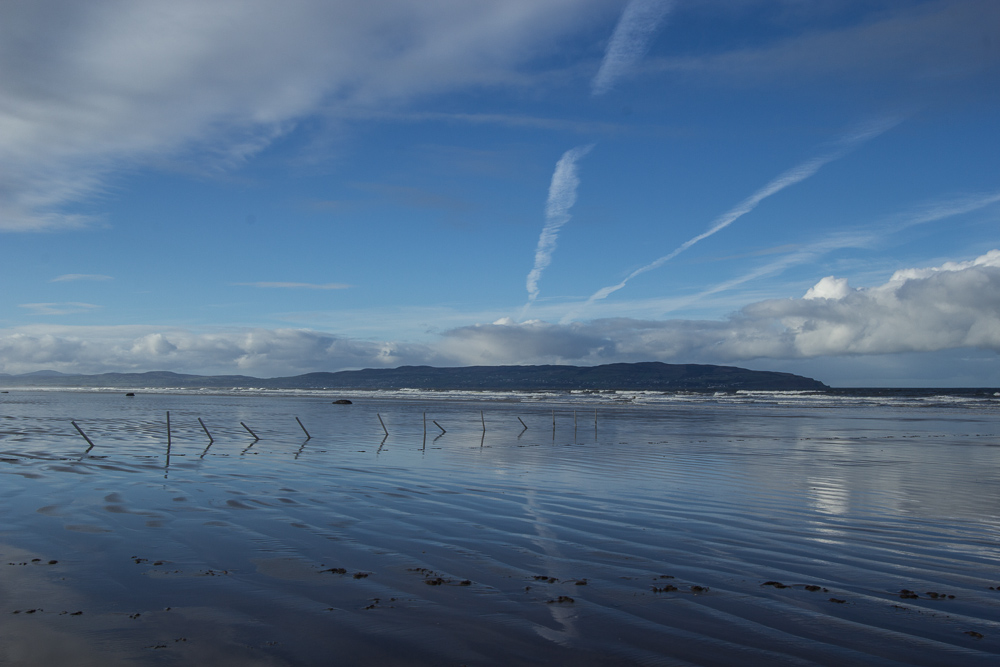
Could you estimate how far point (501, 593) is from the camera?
274 inches

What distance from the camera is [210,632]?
19.1 ft

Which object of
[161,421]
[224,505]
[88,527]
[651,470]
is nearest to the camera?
[88,527]

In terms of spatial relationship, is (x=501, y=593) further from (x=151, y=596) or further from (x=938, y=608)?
(x=938, y=608)

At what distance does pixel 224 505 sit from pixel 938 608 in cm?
1115

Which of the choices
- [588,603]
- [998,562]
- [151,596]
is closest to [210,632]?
[151,596]

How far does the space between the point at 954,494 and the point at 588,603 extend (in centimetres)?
1230

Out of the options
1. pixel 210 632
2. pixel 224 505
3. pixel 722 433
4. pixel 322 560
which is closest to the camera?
pixel 210 632

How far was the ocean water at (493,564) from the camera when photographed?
559 centimetres

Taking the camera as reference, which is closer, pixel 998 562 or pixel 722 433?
pixel 998 562

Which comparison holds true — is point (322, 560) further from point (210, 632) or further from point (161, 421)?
point (161, 421)

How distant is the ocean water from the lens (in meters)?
5.59

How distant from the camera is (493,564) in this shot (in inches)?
323

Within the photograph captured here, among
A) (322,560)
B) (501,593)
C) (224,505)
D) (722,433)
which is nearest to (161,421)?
(224,505)

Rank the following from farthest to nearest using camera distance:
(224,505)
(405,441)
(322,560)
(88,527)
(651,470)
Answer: (405,441) < (651,470) < (224,505) < (88,527) < (322,560)
